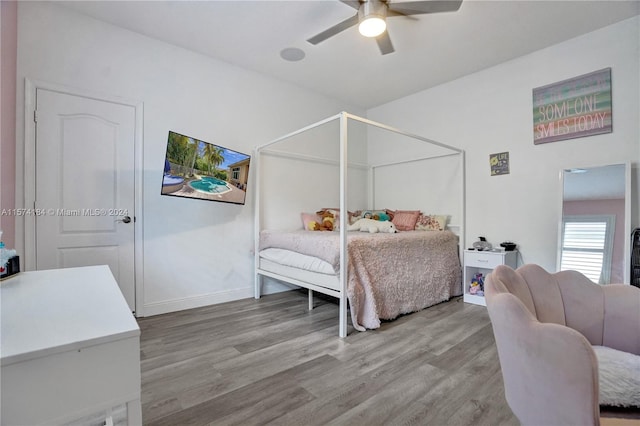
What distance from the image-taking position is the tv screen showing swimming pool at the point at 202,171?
2656 millimetres

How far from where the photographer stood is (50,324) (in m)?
0.72

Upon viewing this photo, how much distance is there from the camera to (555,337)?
0.55 metres

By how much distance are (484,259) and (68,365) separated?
3.52m

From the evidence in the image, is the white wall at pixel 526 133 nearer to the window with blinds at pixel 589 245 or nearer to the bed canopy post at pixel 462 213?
the bed canopy post at pixel 462 213

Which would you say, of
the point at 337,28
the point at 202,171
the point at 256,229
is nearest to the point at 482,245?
the point at 256,229

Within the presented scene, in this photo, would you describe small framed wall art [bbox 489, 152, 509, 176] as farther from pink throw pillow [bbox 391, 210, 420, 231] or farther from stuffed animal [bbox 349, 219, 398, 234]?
stuffed animal [bbox 349, 219, 398, 234]

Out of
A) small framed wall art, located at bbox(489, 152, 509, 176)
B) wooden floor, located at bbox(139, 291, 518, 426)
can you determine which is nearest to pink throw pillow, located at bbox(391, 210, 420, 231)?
small framed wall art, located at bbox(489, 152, 509, 176)

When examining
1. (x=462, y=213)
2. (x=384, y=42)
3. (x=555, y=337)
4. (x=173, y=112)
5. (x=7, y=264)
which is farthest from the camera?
(x=462, y=213)

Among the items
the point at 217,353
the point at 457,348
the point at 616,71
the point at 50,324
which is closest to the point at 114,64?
the point at 217,353

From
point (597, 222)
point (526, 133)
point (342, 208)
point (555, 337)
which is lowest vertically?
point (555, 337)

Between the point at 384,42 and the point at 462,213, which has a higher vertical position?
the point at 384,42

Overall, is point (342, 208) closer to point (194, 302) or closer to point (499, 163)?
point (194, 302)

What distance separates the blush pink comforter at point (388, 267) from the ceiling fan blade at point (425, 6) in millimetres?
1840

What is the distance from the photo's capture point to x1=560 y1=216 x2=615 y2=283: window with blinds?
8.78 ft
